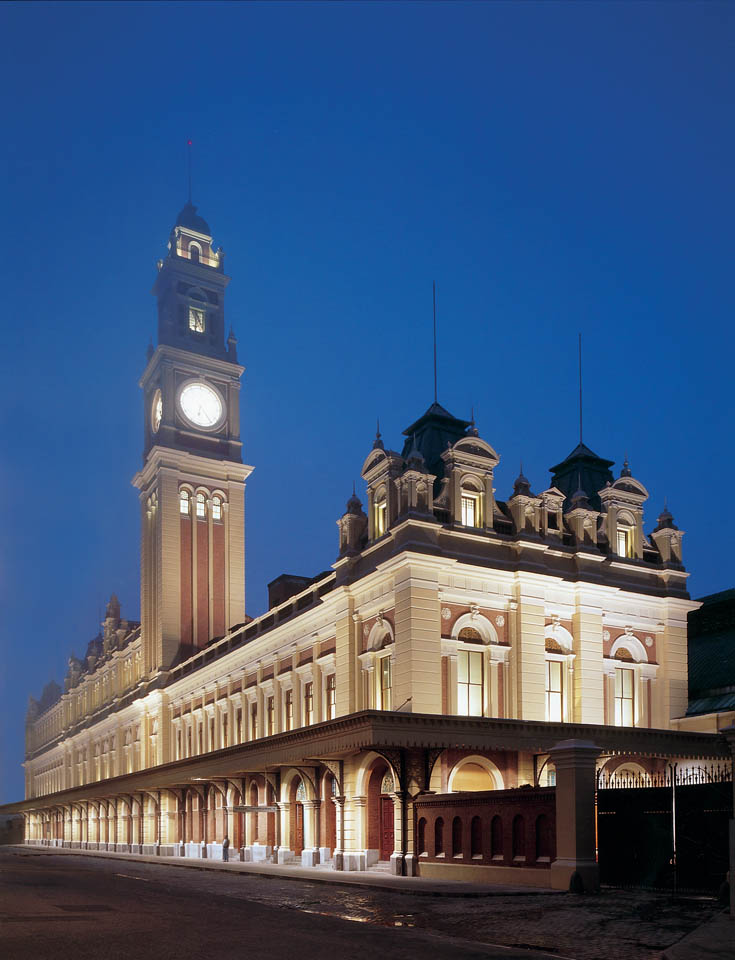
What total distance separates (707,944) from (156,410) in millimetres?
66988

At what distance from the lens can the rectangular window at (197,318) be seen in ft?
256

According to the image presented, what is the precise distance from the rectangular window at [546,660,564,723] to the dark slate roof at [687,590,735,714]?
19.2 ft

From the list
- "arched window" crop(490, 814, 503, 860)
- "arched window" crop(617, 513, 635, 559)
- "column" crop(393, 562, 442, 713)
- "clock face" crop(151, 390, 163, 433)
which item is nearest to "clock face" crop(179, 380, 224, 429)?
"clock face" crop(151, 390, 163, 433)

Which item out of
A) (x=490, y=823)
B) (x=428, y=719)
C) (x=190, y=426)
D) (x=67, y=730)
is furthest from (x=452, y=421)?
(x=67, y=730)

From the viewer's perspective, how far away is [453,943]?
47.4ft

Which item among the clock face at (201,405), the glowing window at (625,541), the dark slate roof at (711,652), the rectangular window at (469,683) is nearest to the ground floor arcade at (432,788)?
the rectangular window at (469,683)

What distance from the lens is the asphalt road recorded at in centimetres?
1327

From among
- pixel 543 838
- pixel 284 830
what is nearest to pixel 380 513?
pixel 284 830

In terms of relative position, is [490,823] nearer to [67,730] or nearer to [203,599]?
[203,599]

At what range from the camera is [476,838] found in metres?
27.1

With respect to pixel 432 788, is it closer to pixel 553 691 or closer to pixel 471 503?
pixel 553 691

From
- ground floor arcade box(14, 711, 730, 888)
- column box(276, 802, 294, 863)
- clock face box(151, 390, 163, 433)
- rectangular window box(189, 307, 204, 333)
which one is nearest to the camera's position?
ground floor arcade box(14, 711, 730, 888)

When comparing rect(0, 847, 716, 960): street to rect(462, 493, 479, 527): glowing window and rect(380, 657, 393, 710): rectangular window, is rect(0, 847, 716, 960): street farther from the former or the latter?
rect(462, 493, 479, 527): glowing window

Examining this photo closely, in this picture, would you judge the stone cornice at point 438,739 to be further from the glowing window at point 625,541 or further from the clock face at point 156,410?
the clock face at point 156,410
